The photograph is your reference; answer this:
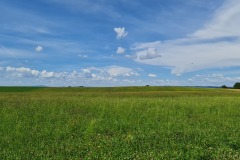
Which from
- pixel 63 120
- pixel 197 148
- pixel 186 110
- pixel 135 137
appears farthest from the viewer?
pixel 186 110

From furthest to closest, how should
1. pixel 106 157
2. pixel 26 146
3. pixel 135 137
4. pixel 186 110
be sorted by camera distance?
pixel 186 110
pixel 135 137
pixel 26 146
pixel 106 157

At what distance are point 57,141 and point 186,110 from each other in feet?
53.4

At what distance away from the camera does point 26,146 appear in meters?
15.7

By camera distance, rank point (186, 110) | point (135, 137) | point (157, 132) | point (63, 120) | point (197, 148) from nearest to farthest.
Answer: point (197, 148) < point (135, 137) < point (157, 132) < point (63, 120) < point (186, 110)

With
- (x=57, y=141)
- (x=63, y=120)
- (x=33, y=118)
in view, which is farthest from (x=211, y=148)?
(x=33, y=118)

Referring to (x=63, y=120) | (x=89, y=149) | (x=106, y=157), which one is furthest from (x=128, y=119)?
(x=106, y=157)

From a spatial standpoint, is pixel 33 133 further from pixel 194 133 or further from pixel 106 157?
pixel 194 133

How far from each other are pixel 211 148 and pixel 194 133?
353 centimetres

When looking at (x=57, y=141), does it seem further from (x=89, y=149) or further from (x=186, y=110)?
(x=186, y=110)

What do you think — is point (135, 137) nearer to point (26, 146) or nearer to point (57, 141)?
point (57, 141)

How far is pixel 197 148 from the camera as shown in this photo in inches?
558

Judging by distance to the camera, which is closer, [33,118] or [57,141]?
[57,141]

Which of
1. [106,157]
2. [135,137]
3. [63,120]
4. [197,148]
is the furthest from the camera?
[63,120]

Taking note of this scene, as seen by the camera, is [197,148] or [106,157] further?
[197,148]
